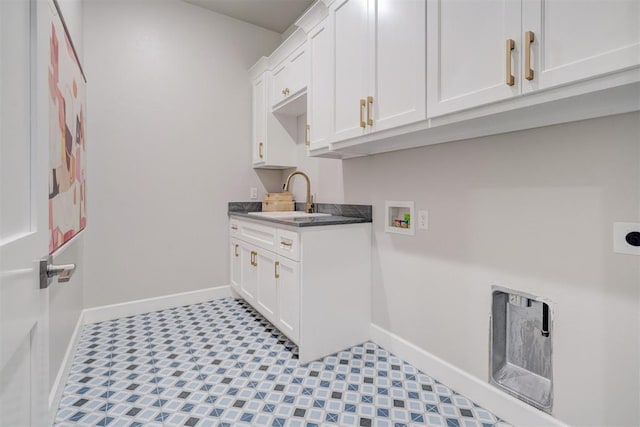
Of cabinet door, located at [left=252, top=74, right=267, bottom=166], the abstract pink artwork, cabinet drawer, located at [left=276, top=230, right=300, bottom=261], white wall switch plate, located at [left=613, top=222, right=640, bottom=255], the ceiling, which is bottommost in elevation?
cabinet drawer, located at [left=276, top=230, right=300, bottom=261]

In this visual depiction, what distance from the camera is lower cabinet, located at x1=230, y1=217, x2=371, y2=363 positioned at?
190cm

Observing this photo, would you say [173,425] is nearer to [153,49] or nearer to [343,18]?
[343,18]

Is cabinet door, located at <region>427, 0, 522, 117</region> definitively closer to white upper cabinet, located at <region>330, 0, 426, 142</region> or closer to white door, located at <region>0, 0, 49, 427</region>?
white upper cabinet, located at <region>330, 0, 426, 142</region>

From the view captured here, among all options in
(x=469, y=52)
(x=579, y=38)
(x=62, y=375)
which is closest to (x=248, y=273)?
(x=62, y=375)

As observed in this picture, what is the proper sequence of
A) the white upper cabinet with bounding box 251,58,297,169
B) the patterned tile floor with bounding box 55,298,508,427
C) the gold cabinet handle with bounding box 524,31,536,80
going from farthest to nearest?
the white upper cabinet with bounding box 251,58,297,169 < the patterned tile floor with bounding box 55,298,508,427 < the gold cabinet handle with bounding box 524,31,536,80

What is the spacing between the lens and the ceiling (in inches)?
112

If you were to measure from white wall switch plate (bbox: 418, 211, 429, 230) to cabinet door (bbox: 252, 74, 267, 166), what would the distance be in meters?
1.68

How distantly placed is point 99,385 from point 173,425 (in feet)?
1.98

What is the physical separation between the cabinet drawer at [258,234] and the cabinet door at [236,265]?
153mm

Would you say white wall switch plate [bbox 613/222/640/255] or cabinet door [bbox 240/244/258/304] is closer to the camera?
white wall switch plate [bbox 613/222/640/255]

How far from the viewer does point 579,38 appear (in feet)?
3.02

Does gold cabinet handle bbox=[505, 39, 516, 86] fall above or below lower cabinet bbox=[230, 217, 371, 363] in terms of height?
above

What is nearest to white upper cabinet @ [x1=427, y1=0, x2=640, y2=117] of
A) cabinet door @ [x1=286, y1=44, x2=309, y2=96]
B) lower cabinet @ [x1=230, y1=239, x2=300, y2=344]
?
cabinet door @ [x1=286, y1=44, x2=309, y2=96]

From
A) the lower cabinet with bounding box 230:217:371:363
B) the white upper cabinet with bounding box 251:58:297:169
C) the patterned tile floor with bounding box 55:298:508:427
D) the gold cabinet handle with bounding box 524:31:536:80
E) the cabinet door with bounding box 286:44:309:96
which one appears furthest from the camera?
the white upper cabinet with bounding box 251:58:297:169
